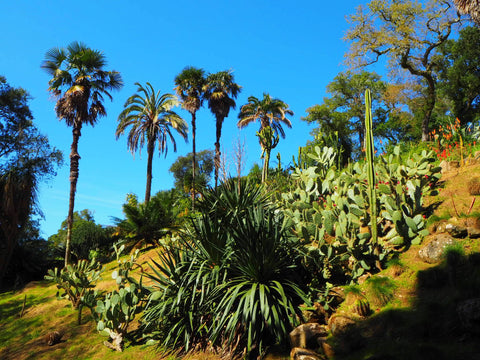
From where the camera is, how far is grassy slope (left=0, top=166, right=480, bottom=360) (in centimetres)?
490

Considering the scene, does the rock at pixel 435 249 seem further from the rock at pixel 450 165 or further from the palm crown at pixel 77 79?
the palm crown at pixel 77 79

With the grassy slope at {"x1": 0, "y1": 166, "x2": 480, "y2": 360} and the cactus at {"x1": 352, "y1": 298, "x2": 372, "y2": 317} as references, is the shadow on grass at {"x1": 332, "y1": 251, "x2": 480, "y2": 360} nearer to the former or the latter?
the grassy slope at {"x1": 0, "y1": 166, "x2": 480, "y2": 360}

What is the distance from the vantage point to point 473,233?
6637mm

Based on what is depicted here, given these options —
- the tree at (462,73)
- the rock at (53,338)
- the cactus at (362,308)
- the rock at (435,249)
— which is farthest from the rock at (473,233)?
the tree at (462,73)

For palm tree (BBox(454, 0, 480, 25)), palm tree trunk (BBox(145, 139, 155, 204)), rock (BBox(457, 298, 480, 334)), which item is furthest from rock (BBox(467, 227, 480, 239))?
palm tree trunk (BBox(145, 139, 155, 204))

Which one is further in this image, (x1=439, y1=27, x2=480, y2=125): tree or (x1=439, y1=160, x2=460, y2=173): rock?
(x1=439, y1=27, x2=480, y2=125): tree

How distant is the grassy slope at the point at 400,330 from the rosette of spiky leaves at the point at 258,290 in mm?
916

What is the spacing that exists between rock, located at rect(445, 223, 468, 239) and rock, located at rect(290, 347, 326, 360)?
3.36m

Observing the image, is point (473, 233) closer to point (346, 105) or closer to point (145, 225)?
point (145, 225)

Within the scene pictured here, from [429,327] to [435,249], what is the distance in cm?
183

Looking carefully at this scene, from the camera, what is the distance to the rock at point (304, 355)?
5.35 meters

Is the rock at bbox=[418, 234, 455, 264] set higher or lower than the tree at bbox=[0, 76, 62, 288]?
lower

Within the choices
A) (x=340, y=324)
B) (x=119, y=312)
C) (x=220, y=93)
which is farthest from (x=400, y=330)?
(x=220, y=93)

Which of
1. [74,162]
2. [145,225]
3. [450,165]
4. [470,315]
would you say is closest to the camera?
[470,315]
